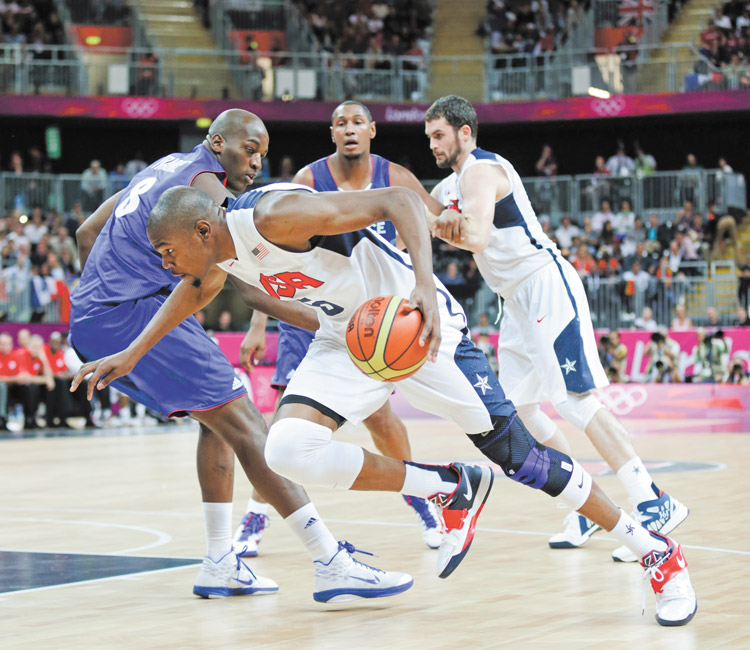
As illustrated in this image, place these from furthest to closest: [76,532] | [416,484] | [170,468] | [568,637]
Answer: [170,468], [76,532], [416,484], [568,637]

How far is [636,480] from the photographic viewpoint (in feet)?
18.7

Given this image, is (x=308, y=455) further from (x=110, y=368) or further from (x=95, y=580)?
(x=95, y=580)

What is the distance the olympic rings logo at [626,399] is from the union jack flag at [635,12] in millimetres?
13579

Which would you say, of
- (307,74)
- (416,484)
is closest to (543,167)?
(307,74)

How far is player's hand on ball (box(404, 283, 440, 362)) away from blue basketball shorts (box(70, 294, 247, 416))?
4.36 ft

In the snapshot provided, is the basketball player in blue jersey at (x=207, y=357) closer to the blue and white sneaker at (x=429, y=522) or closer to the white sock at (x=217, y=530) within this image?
the white sock at (x=217, y=530)

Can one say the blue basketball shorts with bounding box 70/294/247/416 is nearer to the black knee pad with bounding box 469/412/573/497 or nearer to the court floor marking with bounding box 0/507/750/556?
the black knee pad with bounding box 469/412/573/497

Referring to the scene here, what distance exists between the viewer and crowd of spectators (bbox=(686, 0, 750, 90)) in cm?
2591

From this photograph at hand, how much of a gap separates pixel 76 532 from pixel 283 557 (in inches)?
67.4

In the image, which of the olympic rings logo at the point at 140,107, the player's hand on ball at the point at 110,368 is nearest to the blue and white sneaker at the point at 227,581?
the player's hand on ball at the point at 110,368

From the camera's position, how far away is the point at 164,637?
13.7 ft

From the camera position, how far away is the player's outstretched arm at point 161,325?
15.3 feet

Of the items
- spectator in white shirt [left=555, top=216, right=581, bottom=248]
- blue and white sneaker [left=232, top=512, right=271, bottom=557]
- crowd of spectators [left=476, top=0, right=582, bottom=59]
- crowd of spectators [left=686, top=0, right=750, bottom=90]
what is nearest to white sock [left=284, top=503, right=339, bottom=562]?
blue and white sneaker [left=232, top=512, right=271, bottom=557]

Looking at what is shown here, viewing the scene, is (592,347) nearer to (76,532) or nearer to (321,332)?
(321,332)
